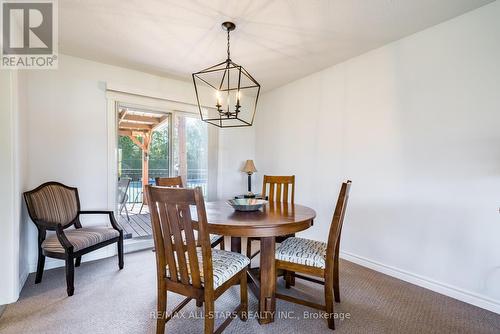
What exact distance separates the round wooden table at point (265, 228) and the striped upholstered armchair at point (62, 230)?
1286mm

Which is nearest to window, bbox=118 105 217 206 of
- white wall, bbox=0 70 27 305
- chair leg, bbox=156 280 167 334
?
white wall, bbox=0 70 27 305

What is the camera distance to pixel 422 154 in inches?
91.5

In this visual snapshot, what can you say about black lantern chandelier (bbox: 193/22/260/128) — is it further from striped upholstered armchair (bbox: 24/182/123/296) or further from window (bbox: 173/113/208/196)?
striped upholstered armchair (bbox: 24/182/123/296)

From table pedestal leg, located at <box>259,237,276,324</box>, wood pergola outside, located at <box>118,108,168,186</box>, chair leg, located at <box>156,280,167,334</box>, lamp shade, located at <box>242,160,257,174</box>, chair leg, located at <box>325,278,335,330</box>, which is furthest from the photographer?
wood pergola outside, located at <box>118,108,168,186</box>

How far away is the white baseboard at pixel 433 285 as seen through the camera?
1.94 m

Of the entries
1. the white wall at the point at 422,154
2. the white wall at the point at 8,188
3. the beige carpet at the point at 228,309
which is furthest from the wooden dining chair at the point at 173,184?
the white wall at the point at 422,154

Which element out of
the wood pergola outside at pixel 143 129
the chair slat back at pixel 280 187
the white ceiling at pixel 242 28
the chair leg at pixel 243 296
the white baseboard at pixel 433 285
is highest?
the white ceiling at pixel 242 28

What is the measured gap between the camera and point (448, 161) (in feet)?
7.08

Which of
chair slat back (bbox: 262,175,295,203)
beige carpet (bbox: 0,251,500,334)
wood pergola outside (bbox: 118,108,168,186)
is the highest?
wood pergola outside (bbox: 118,108,168,186)

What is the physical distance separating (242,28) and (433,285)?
3.02m

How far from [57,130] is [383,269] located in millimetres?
3992

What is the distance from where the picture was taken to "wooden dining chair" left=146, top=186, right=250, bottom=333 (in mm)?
1323

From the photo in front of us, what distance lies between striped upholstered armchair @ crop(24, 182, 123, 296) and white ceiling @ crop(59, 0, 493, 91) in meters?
1.63

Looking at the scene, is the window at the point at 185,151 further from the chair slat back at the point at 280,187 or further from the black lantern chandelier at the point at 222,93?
the chair slat back at the point at 280,187
